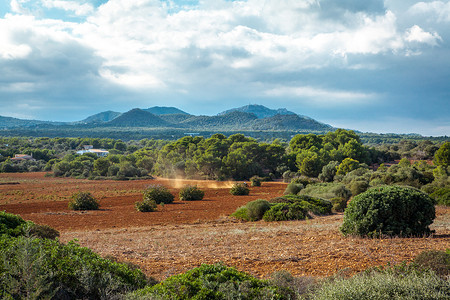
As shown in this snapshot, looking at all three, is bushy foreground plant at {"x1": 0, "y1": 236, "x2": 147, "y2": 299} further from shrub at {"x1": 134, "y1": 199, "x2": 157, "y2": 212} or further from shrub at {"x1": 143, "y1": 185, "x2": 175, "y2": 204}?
Result: shrub at {"x1": 143, "y1": 185, "x2": 175, "y2": 204}

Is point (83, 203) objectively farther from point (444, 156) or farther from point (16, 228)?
point (444, 156)

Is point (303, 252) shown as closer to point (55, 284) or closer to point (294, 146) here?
point (55, 284)

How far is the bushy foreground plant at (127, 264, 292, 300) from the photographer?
11.9 ft

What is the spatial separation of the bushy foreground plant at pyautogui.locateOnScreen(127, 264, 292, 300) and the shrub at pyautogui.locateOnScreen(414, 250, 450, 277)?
2210mm

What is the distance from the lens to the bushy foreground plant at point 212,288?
363 cm

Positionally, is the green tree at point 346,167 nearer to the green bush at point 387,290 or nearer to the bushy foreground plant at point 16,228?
the bushy foreground plant at point 16,228

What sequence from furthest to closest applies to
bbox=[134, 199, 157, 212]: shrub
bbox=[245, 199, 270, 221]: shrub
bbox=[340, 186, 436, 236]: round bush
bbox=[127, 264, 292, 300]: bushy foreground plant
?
bbox=[134, 199, 157, 212]: shrub < bbox=[245, 199, 270, 221]: shrub < bbox=[340, 186, 436, 236]: round bush < bbox=[127, 264, 292, 300]: bushy foreground plant

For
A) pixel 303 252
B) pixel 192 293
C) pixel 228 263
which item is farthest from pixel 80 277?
pixel 303 252

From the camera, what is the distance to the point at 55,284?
377cm

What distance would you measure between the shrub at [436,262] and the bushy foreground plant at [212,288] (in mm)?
2210

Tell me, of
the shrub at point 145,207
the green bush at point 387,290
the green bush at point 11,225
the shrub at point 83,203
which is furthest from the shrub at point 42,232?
the shrub at point 83,203

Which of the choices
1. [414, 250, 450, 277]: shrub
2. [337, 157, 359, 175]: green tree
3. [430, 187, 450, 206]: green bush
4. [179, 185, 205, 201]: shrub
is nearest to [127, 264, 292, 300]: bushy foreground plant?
[414, 250, 450, 277]: shrub

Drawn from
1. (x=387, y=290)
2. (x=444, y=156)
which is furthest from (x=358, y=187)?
(x=444, y=156)

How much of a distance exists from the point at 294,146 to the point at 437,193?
39.4 metres
